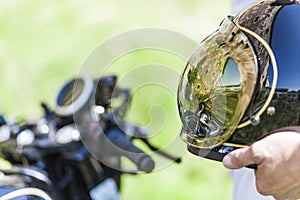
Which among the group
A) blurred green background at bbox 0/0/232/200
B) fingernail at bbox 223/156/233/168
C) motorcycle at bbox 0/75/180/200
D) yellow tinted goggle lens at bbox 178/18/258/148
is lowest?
blurred green background at bbox 0/0/232/200

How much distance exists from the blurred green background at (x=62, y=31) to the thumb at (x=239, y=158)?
1.60 meters

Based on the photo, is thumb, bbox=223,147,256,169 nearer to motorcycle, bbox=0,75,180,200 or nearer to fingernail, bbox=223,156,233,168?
fingernail, bbox=223,156,233,168

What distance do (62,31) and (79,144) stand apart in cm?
214

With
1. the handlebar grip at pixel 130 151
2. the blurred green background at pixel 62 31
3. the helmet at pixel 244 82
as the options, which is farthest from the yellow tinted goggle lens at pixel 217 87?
the blurred green background at pixel 62 31

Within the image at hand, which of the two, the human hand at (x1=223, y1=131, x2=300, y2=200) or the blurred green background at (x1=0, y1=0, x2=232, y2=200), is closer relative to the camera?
the human hand at (x1=223, y1=131, x2=300, y2=200)

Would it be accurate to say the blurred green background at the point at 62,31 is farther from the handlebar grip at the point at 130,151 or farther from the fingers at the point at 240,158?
the fingers at the point at 240,158

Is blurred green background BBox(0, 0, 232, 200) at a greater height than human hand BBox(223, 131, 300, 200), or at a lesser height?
lesser

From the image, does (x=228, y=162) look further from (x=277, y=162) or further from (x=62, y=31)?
(x=62, y=31)

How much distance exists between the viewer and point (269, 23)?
3.60 feet

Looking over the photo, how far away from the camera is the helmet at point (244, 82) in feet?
3.46

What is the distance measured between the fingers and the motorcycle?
0.30 meters

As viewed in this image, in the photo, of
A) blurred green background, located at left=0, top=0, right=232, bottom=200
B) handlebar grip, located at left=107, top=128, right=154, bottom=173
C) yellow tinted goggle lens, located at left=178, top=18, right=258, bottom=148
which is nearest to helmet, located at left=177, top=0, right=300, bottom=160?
yellow tinted goggle lens, located at left=178, top=18, right=258, bottom=148

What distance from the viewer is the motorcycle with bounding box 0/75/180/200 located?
1361mm

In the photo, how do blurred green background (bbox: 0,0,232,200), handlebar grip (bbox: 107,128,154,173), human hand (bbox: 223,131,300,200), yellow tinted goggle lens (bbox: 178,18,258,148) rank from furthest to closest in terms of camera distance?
blurred green background (bbox: 0,0,232,200) < handlebar grip (bbox: 107,128,154,173) < yellow tinted goggle lens (bbox: 178,18,258,148) < human hand (bbox: 223,131,300,200)
